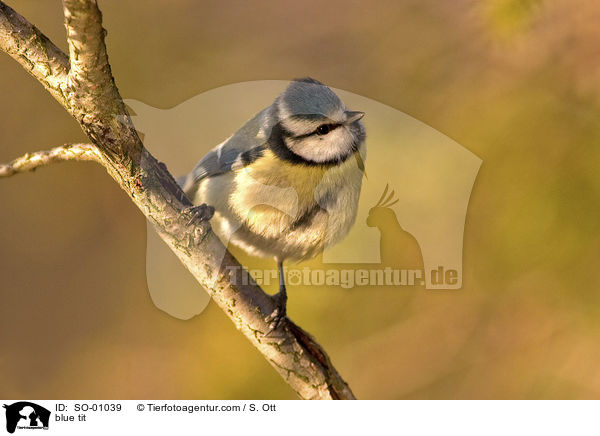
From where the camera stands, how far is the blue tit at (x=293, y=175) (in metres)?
1.10

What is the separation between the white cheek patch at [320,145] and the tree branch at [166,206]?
0.91 ft

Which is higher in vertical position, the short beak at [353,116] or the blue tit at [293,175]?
the short beak at [353,116]

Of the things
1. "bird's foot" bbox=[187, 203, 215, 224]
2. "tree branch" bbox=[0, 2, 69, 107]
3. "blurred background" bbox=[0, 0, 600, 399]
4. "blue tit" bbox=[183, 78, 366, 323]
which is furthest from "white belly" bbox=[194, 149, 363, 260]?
"tree branch" bbox=[0, 2, 69, 107]

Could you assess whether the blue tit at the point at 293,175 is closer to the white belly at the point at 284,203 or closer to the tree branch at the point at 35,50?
the white belly at the point at 284,203

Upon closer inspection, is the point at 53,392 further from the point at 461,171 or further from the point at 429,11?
the point at 429,11

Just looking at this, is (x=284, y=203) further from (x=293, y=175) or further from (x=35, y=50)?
(x=35, y=50)

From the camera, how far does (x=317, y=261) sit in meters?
1.47

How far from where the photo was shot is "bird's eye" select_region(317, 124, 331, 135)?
1.10 meters

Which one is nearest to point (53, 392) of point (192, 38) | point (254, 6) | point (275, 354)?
point (275, 354)

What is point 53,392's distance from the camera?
1.19 meters

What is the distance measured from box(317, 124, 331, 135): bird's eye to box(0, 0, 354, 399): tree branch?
0.32 metres
